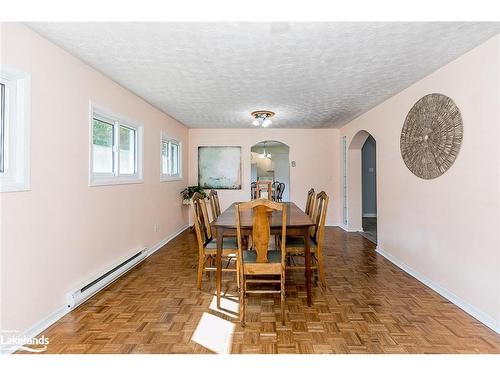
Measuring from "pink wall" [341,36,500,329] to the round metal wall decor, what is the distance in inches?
3.1

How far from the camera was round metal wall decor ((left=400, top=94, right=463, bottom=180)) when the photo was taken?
2686 millimetres

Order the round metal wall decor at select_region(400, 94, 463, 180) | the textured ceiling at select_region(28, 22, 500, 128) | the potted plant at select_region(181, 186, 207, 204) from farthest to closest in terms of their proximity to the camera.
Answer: the potted plant at select_region(181, 186, 207, 204)
the round metal wall decor at select_region(400, 94, 463, 180)
the textured ceiling at select_region(28, 22, 500, 128)

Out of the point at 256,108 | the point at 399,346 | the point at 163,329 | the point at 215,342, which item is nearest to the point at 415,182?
the point at 399,346

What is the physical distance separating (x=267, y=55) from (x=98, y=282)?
2.78 meters

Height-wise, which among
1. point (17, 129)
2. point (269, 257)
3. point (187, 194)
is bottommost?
point (269, 257)

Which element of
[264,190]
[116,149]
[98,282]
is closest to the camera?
[98,282]

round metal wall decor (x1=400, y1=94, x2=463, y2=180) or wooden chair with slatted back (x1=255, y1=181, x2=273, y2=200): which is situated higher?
round metal wall decor (x1=400, y1=94, x2=463, y2=180)

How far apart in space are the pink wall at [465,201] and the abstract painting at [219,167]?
12.5 ft

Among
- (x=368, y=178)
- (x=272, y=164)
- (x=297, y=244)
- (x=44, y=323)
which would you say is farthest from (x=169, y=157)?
(x=272, y=164)

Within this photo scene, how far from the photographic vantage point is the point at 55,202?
2.35m

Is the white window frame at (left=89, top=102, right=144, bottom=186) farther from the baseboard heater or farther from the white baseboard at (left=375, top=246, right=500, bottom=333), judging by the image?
the white baseboard at (left=375, top=246, right=500, bottom=333)

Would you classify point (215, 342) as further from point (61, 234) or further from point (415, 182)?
point (415, 182)

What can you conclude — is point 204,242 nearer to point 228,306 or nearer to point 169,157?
point 228,306

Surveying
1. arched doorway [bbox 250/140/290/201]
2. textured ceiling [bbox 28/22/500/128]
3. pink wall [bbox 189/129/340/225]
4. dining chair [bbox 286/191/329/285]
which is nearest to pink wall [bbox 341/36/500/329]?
textured ceiling [bbox 28/22/500/128]
